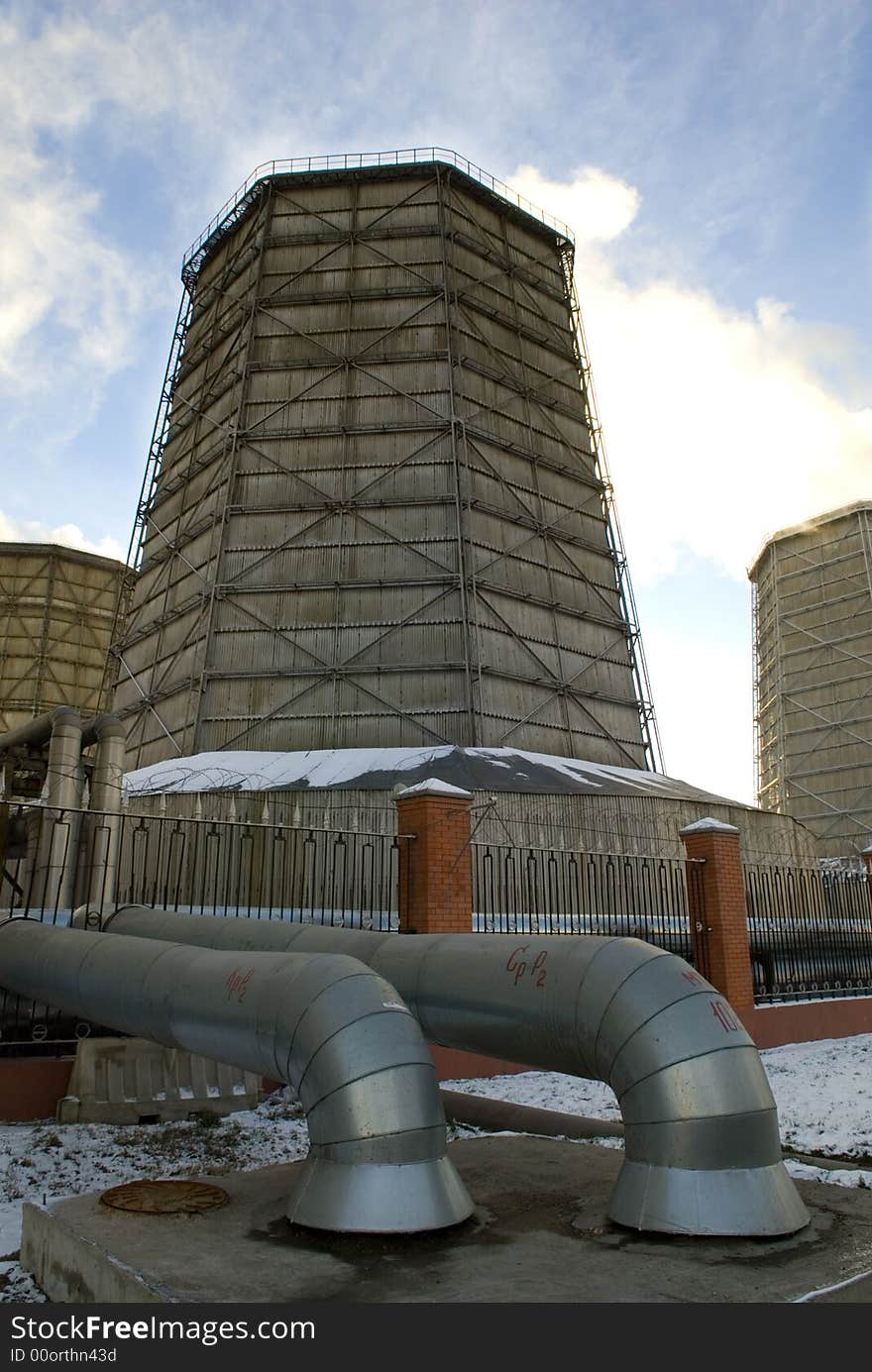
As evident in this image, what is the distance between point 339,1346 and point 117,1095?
5.27 metres

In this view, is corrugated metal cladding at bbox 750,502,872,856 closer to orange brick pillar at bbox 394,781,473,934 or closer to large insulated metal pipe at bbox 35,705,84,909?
orange brick pillar at bbox 394,781,473,934

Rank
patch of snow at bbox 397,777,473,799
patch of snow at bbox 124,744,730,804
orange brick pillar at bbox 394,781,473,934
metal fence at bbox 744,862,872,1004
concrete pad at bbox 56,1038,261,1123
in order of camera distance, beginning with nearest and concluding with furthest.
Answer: concrete pad at bbox 56,1038,261,1123 → orange brick pillar at bbox 394,781,473,934 → patch of snow at bbox 397,777,473,799 → metal fence at bbox 744,862,872,1004 → patch of snow at bbox 124,744,730,804

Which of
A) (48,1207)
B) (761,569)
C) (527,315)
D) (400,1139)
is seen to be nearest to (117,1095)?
(48,1207)

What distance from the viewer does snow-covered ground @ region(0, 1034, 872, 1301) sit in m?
5.71

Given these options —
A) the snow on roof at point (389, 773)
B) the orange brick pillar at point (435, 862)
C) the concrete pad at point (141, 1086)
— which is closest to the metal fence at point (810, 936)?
the snow on roof at point (389, 773)

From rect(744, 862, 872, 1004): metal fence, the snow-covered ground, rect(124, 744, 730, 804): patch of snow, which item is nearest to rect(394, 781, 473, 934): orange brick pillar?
the snow-covered ground

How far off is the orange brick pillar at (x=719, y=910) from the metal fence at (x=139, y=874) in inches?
162

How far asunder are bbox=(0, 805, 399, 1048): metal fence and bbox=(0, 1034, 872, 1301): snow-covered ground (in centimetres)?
113

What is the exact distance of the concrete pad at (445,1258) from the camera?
3428mm

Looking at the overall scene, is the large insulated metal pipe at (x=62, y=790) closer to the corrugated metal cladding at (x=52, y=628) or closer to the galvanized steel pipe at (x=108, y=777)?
the galvanized steel pipe at (x=108, y=777)

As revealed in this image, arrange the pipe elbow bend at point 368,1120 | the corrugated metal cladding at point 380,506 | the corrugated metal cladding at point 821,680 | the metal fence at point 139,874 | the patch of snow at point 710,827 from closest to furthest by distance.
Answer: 1. the pipe elbow bend at point 368,1120
2. the metal fence at point 139,874
3. the patch of snow at point 710,827
4. the corrugated metal cladding at point 380,506
5. the corrugated metal cladding at point 821,680

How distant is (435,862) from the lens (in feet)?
32.8

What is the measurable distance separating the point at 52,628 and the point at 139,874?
27.2 meters

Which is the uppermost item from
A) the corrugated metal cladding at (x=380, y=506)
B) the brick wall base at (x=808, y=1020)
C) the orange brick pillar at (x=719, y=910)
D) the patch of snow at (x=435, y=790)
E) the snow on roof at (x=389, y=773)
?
the corrugated metal cladding at (x=380, y=506)
